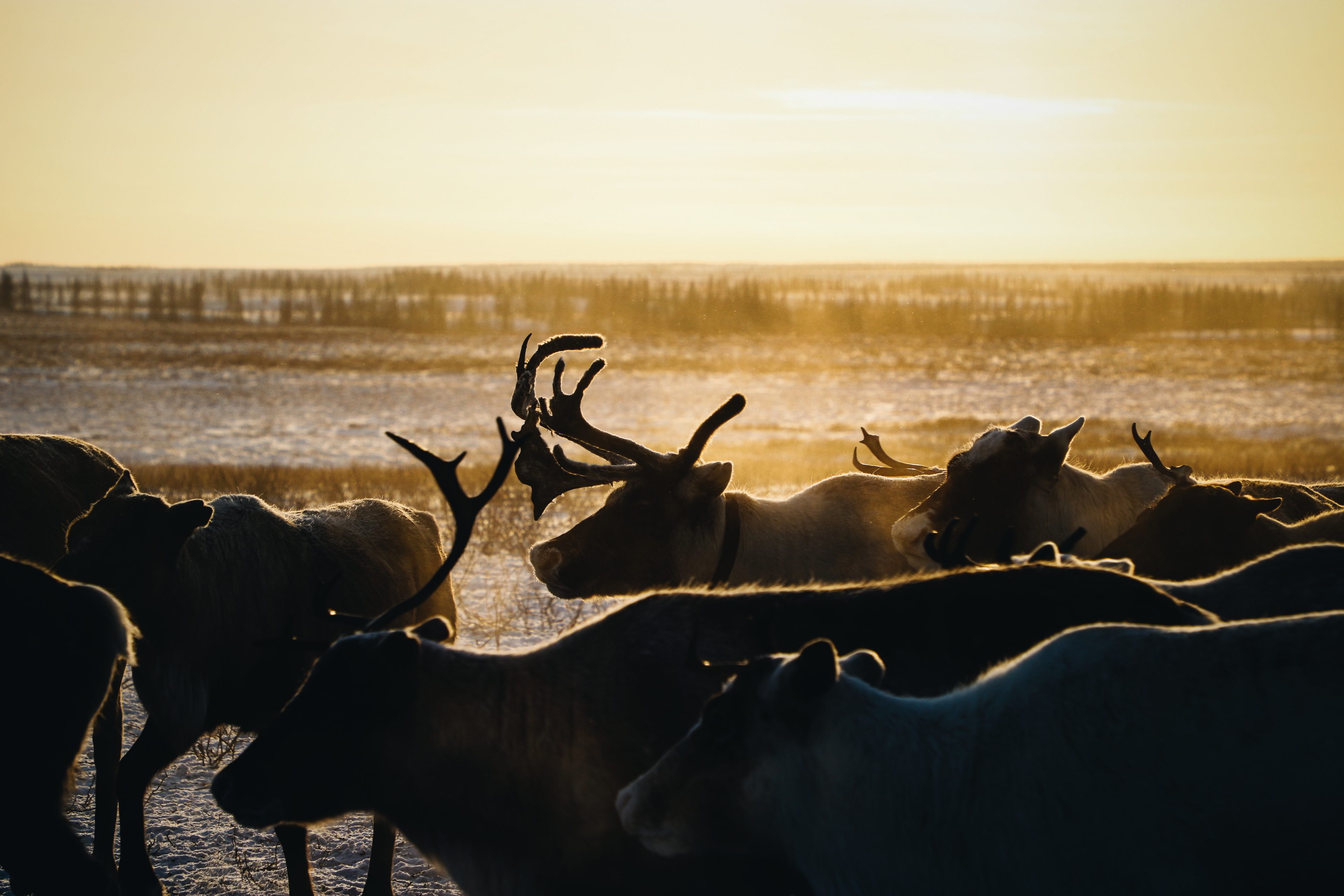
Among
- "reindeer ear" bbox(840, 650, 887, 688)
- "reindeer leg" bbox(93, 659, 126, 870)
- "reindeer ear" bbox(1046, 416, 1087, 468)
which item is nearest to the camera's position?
"reindeer ear" bbox(840, 650, 887, 688)

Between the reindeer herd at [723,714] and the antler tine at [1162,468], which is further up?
the antler tine at [1162,468]

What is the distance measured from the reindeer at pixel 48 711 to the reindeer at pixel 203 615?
2.93ft

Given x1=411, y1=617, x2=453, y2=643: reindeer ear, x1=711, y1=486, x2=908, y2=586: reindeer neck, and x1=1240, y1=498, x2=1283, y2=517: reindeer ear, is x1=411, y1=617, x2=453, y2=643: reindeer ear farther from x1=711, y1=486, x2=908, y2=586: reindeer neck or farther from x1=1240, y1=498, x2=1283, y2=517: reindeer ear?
x1=1240, y1=498, x2=1283, y2=517: reindeer ear

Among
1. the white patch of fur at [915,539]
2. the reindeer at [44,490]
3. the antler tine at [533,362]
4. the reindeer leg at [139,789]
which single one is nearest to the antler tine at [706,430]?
the antler tine at [533,362]

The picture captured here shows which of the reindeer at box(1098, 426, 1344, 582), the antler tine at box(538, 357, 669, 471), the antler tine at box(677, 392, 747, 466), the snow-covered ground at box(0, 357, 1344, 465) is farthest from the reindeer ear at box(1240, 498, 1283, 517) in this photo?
the snow-covered ground at box(0, 357, 1344, 465)

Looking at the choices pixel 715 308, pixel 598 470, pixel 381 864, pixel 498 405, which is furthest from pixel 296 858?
pixel 715 308

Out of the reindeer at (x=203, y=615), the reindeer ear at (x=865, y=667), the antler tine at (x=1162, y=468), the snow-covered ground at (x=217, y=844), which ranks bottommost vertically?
the snow-covered ground at (x=217, y=844)

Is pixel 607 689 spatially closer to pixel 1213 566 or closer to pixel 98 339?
pixel 1213 566

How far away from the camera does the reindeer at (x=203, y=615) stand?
14.9 feet

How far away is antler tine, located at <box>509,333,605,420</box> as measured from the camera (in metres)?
6.21

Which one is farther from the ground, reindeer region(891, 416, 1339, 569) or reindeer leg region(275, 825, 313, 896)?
reindeer region(891, 416, 1339, 569)

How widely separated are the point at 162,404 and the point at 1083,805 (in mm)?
32027

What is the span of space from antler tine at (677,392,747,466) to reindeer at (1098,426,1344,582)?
2201mm

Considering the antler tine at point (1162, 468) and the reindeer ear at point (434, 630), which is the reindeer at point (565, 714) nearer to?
the reindeer ear at point (434, 630)
